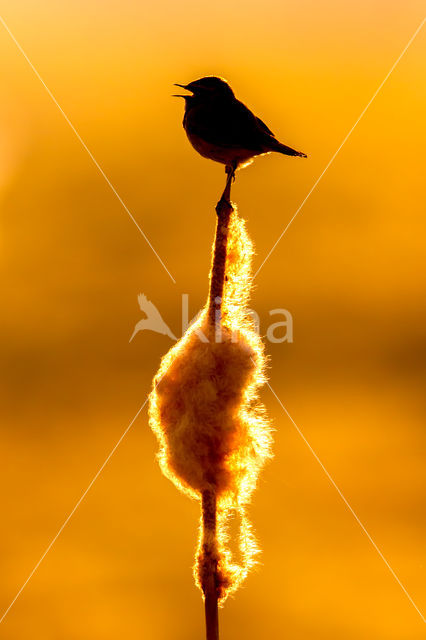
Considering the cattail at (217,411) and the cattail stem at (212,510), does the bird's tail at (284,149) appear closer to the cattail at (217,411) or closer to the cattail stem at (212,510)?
the cattail at (217,411)

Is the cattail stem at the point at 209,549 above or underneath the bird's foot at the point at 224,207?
underneath

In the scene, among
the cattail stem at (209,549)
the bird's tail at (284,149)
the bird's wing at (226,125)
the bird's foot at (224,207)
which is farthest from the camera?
the bird's tail at (284,149)

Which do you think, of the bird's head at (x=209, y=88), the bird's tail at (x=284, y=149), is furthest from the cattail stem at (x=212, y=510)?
the bird's tail at (x=284, y=149)

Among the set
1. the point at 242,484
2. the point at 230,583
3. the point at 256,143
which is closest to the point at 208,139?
the point at 256,143

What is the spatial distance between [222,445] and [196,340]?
0.25 metres

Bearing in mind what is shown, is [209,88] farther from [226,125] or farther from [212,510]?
[212,510]

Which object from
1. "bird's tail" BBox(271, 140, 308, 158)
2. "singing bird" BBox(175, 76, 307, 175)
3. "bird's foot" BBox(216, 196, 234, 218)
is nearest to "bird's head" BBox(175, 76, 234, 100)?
"singing bird" BBox(175, 76, 307, 175)

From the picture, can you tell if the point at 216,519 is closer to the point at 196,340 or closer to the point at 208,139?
the point at 196,340

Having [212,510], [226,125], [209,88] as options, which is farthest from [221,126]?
[212,510]

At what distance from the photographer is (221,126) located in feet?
9.37

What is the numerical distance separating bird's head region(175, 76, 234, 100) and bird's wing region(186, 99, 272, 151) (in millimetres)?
40

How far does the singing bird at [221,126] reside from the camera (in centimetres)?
285

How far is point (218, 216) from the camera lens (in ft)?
5.57

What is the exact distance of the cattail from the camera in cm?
157
